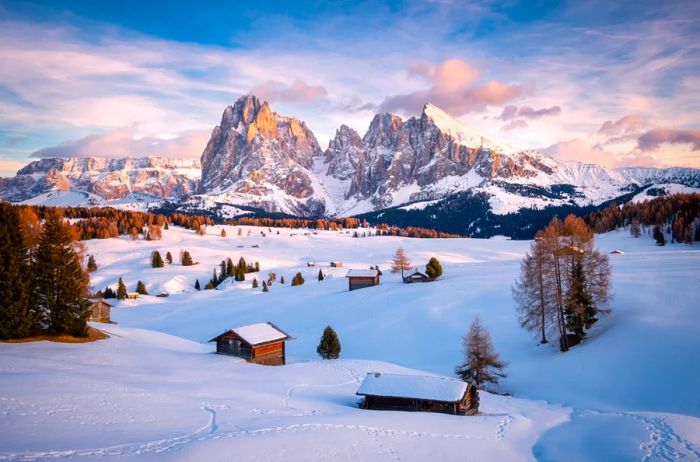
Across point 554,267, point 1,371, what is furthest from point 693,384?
point 1,371

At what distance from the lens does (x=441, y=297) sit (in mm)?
59000

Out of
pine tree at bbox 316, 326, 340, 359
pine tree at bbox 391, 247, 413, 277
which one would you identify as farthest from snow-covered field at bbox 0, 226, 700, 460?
pine tree at bbox 391, 247, 413, 277

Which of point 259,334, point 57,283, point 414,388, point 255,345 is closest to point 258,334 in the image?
point 259,334

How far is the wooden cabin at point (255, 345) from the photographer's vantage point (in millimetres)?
40719

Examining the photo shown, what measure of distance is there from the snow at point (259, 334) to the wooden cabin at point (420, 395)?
1376 centimetres

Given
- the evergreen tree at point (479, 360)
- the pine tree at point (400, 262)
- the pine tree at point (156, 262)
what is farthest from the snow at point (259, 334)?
the pine tree at point (156, 262)

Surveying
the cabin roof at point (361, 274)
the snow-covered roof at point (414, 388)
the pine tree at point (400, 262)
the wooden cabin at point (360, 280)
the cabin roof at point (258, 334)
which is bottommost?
the snow-covered roof at point (414, 388)

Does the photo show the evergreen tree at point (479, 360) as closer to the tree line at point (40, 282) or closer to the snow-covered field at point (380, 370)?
the snow-covered field at point (380, 370)

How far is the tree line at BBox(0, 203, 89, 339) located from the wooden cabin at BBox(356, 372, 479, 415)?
23.9m

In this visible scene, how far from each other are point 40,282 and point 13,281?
2.14 metres

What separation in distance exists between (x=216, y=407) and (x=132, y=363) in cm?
1311

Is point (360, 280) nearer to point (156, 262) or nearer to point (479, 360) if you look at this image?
point (479, 360)

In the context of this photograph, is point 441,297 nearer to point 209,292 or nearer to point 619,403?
point 619,403

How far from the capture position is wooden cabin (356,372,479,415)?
28.5m
